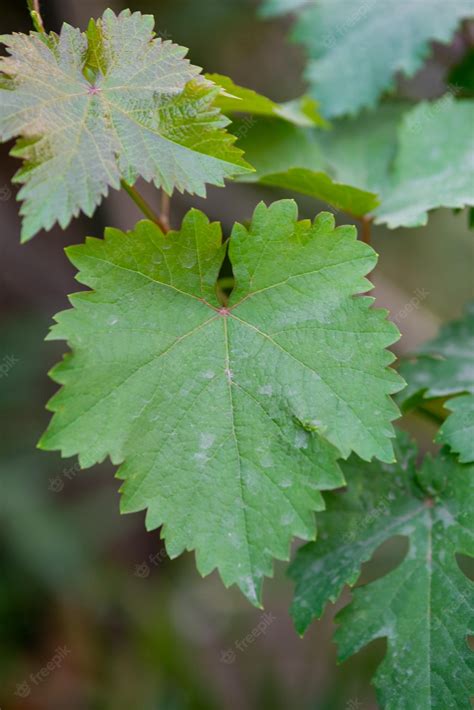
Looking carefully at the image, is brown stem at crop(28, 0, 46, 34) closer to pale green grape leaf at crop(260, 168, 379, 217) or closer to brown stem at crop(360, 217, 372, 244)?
pale green grape leaf at crop(260, 168, 379, 217)

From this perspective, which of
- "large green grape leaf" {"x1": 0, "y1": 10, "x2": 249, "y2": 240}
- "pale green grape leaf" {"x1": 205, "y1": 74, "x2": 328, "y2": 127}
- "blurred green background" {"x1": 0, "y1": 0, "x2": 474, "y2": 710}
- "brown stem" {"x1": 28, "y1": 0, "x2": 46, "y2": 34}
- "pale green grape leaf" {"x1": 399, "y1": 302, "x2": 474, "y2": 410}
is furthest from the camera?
"blurred green background" {"x1": 0, "y1": 0, "x2": 474, "y2": 710}

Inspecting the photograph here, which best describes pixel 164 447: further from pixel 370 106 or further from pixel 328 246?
pixel 370 106

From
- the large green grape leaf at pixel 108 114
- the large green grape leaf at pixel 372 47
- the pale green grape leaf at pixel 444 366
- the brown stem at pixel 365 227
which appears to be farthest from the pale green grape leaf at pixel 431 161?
the large green grape leaf at pixel 108 114

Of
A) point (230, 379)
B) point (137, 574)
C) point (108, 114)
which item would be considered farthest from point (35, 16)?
point (137, 574)

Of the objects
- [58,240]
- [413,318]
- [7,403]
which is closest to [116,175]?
[413,318]

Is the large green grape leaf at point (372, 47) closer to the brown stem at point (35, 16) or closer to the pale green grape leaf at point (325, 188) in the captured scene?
the pale green grape leaf at point (325, 188)

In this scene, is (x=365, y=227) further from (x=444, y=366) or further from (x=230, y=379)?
(x=230, y=379)

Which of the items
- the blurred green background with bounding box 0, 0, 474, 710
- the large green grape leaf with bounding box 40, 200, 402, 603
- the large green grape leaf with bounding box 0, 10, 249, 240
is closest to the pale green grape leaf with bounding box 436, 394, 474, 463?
the large green grape leaf with bounding box 40, 200, 402, 603
